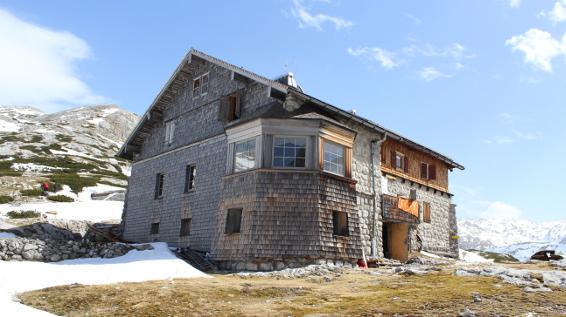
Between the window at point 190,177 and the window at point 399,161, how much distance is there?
10.6 meters

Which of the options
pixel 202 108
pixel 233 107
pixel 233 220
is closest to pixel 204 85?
pixel 202 108

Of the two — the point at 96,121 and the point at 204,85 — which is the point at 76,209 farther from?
the point at 96,121

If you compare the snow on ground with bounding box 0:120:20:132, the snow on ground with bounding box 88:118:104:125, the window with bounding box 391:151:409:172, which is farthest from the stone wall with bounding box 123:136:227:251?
the snow on ground with bounding box 88:118:104:125

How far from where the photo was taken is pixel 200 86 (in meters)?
26.5

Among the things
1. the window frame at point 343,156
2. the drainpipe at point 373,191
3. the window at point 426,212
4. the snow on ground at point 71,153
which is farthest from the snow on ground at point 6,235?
the snow on ground at point 71,153

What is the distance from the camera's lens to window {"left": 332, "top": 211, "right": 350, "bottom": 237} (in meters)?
19.7

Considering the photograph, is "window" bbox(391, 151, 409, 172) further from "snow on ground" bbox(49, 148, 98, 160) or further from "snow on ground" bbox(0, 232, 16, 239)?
"snow on ground" bbox(49, 148, 98, 160)

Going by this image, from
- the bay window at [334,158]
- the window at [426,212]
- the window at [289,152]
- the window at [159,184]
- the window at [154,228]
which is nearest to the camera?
the window at [289,152]

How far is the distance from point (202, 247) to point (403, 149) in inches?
487

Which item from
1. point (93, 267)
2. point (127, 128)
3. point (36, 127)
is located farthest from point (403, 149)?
point (127, 128)

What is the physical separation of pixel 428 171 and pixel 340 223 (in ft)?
39.6

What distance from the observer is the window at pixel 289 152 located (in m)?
19.5

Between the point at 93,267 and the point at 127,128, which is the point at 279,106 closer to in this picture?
the point at 93,267

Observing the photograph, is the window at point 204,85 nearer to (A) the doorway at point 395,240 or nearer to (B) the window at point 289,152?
(B) the window at point 289,152
